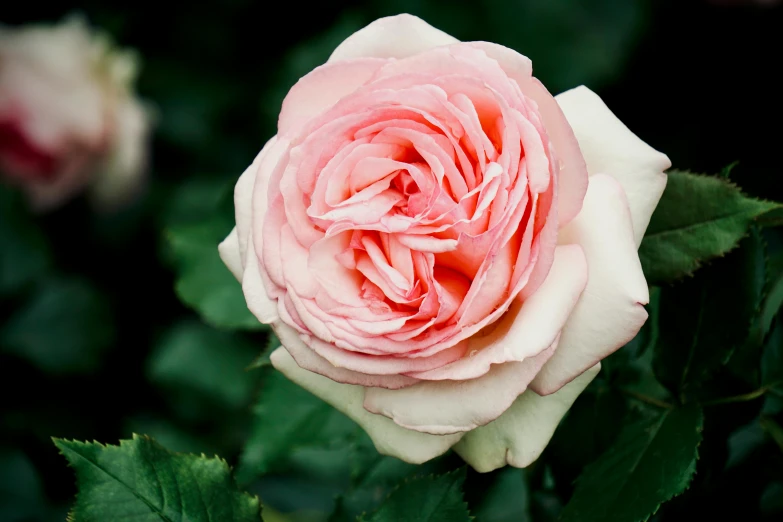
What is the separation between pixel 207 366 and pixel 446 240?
106 cm

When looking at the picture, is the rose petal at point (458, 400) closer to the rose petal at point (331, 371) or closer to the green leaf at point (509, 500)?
the rose petal at point (331, 371)

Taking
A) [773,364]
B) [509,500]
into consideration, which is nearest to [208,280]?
[509,500]

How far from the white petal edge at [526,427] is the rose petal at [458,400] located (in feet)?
0.16

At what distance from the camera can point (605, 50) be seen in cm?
146

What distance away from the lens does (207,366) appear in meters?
1.49

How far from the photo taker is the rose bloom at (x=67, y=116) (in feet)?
4.75

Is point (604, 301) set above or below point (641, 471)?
above

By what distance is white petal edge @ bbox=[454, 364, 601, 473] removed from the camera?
21.5 inches

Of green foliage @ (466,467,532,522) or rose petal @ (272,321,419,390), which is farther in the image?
green foliage @ (466,467,532,522)

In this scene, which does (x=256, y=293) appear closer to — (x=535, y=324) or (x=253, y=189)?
(x=253, y=189)

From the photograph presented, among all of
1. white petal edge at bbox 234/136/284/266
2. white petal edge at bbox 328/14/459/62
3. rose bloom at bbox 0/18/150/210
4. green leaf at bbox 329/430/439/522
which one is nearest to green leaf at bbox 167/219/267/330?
green leaf at bbox 329/430/439/522

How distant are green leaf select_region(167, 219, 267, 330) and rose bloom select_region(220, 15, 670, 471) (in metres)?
0.35

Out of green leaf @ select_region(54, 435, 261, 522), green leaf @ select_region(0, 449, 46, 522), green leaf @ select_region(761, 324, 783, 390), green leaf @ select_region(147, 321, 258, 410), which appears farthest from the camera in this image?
green leaf @ select_region(147, 321, 258, 410)

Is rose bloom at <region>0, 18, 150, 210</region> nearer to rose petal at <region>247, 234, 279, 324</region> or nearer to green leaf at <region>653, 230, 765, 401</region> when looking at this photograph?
rose petal at <region>247, 234, 279, 324</region>
